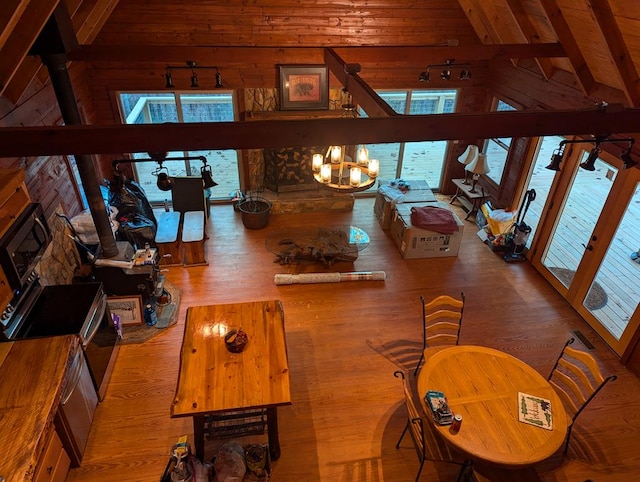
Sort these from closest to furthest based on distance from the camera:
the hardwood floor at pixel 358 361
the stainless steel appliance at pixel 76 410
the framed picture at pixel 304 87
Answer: the stainless steel appliance at pixel 76 410
the hardwood floor at pixel 358 361
the framed picture at pixel 304 87

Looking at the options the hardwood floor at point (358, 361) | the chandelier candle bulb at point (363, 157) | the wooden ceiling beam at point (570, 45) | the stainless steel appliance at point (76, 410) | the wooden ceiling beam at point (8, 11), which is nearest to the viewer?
the wooden ceiling beam at point (8, 11)

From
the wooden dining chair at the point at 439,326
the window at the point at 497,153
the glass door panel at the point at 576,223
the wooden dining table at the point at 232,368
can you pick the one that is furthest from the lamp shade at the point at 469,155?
the wooden dining table at the point at 232,368

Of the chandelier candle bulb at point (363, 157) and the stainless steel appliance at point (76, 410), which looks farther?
the chandelier candle bulb at point (363, 157)

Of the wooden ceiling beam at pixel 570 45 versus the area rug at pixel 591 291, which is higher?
the wooden ceiling beam at pixel 570 45

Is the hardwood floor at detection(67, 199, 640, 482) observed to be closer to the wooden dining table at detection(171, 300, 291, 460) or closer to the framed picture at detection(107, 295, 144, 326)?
the framed picture at detection(107, 295, 144, 326)

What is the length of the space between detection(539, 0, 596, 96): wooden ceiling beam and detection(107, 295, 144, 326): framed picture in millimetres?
5134

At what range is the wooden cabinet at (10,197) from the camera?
283cm

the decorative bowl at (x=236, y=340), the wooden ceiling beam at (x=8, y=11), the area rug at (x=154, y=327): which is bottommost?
the area rug at (x=154, y=327)

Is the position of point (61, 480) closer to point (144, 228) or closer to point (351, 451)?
point (351, 451)

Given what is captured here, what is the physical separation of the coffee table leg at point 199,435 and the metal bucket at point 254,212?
3.80 metres

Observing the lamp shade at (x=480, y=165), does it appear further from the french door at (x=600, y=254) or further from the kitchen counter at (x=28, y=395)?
the kitchen counter at (x=28, y=395)

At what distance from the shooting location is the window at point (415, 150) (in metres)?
7.32

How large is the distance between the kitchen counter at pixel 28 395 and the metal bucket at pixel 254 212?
3656mm

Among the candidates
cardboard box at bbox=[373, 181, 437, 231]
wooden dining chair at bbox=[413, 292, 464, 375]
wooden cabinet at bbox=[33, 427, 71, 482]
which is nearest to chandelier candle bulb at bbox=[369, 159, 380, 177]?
wooden dining chair at bbox=[413, 292, 464, 375]
